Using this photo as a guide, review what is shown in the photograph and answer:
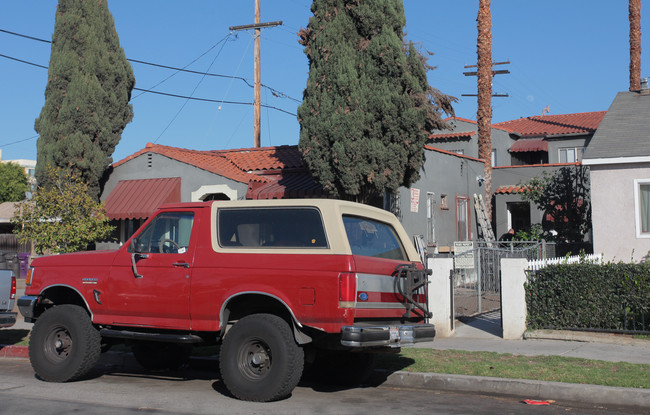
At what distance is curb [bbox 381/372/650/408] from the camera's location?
7457 mm

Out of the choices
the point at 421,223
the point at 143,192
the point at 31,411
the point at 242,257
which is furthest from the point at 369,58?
the point at 31,411

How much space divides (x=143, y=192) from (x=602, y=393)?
15.6 metres

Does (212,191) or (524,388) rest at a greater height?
(212,191)

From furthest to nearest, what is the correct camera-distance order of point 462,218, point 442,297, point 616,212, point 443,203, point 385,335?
point 462,218
point 443,203
point 616,212
point 442,297
point 385,335

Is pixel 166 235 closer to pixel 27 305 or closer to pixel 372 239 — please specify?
pixel 27 305

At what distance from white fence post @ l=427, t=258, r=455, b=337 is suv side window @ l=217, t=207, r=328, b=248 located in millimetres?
4978

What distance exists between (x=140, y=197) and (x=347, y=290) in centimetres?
1439

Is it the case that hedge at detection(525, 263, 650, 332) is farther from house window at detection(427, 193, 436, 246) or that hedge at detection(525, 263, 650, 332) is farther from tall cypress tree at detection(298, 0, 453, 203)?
house window at detection(427, 193, 436, 246)

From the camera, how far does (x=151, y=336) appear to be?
26.8ft

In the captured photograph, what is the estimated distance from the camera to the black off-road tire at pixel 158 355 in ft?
32.0

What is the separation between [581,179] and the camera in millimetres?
22906

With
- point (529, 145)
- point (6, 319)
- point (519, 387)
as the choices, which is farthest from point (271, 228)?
point (529, 145)

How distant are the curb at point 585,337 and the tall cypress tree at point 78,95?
1375 centimetres

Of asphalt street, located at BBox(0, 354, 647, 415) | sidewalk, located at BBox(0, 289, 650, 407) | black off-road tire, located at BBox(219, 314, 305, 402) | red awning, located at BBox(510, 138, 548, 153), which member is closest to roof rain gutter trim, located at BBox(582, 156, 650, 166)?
sidewalk, located at BBox(0, 289, 650, 407)
